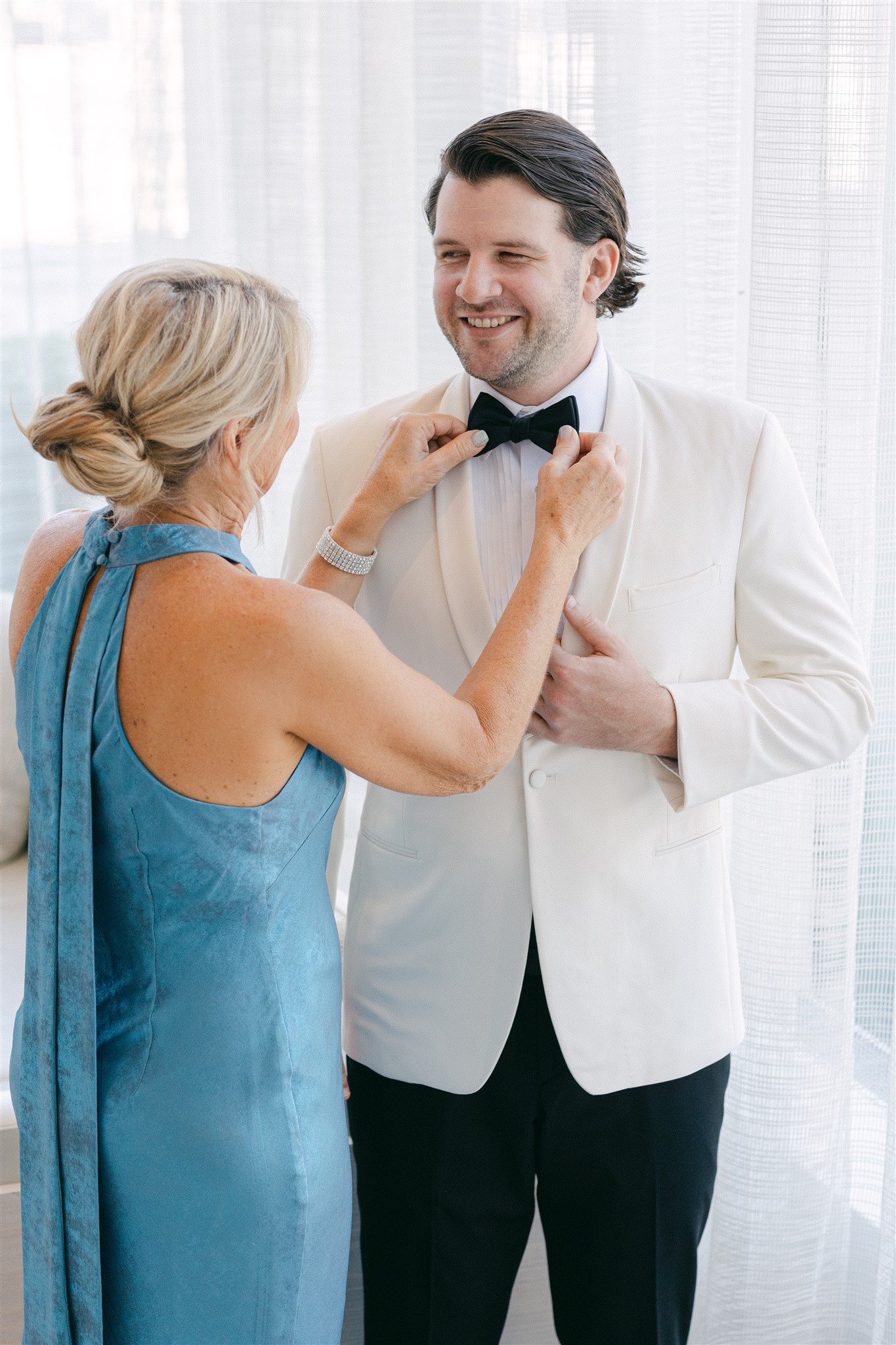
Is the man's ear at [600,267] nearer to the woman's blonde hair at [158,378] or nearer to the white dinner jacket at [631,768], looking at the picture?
the white dinner jacket at [631,768]

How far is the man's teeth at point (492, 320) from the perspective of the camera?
1300 millimetres

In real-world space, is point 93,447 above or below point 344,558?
above

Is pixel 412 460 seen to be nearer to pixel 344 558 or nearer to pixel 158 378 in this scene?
pixel 344 558

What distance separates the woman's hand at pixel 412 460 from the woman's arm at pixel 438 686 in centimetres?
13

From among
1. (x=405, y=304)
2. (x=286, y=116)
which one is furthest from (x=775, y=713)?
(x=286, y=116)

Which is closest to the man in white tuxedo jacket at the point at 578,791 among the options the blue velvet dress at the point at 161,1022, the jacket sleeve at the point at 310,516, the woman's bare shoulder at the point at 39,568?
the jacket sleeve at the point at 310,516

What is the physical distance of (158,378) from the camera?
3.33 feet

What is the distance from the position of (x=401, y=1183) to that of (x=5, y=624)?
1242 mm

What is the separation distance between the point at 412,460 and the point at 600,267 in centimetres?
32

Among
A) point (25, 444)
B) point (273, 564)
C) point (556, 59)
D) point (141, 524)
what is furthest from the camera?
point (273, 564)

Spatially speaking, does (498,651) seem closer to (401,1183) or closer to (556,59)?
(401,1183)

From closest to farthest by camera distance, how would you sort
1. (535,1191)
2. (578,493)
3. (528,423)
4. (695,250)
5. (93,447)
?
(93,447) → (578,493) → (528,423) → (535,1191) → (695,250)

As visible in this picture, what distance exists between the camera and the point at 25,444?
81.9 inches

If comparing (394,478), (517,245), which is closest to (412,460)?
(394,478)
